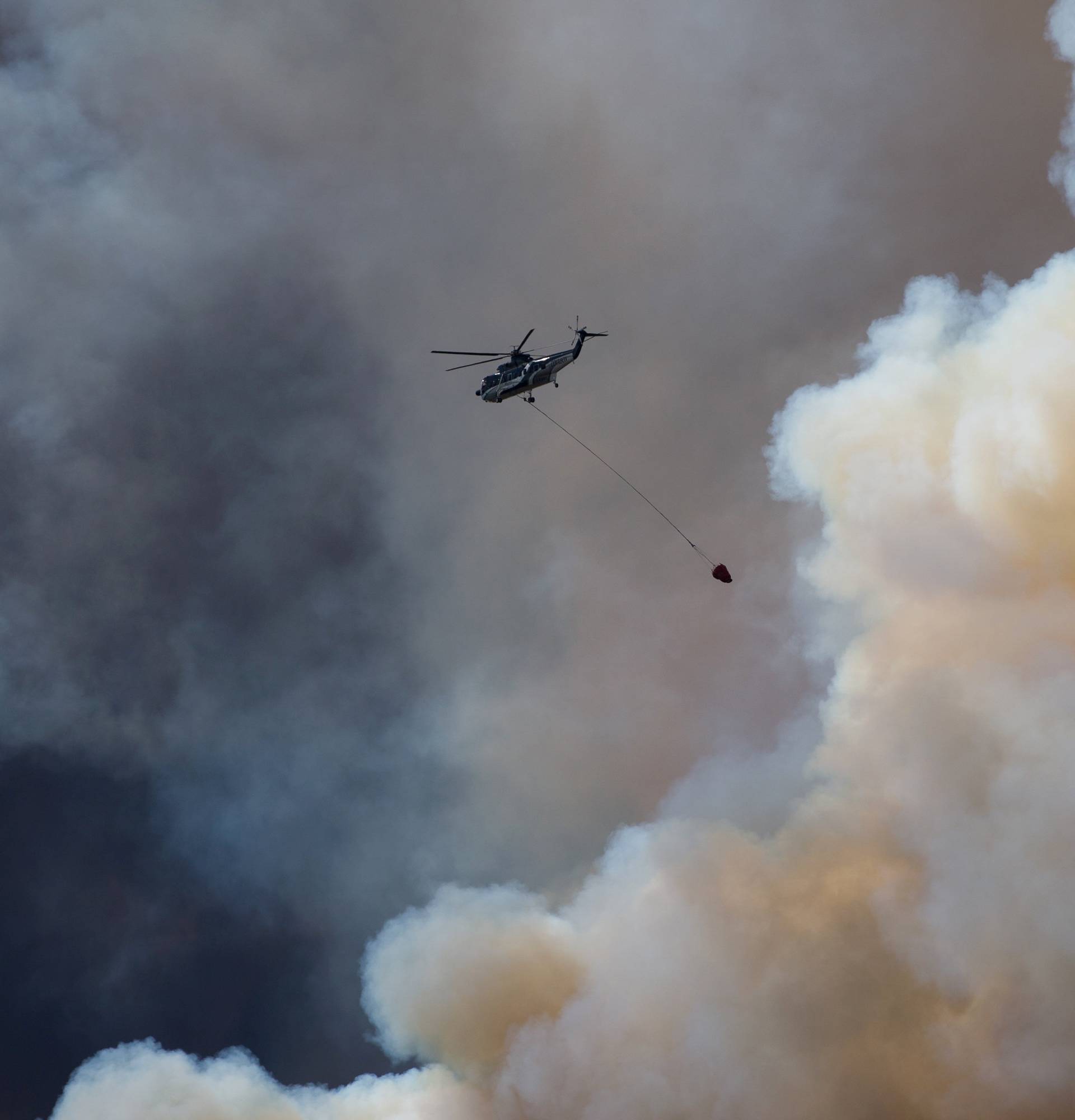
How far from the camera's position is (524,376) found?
120938 millimetres

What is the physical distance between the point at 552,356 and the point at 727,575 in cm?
3452

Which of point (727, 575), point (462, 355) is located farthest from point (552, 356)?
point (727, 575)

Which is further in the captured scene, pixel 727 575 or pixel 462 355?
pixel 462 355

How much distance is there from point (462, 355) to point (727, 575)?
38.6 metres

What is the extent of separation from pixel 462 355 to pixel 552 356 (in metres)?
9.79

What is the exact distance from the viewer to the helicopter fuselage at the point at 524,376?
4751 inches

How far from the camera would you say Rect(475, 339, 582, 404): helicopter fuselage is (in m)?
121

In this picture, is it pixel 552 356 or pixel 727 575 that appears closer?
pixel 727 575

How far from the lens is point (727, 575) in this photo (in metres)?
101

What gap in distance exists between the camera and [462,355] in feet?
390

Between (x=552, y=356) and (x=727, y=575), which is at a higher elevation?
(x=552, y=356)

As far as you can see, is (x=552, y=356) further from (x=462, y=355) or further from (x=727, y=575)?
(x=727, y=575)

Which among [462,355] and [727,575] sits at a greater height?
[462,355]

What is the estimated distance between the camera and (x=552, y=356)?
121 metres
